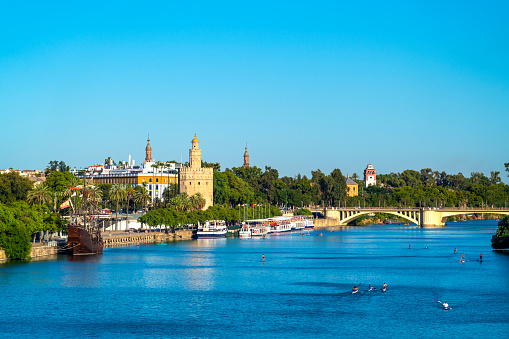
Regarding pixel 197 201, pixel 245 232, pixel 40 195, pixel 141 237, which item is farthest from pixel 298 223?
pixel 40 195

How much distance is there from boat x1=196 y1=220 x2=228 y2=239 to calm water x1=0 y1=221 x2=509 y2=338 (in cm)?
3765

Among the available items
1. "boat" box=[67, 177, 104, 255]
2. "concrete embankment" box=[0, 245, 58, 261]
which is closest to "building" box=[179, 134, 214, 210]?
"boat" box=[67, 177, 104, 255]

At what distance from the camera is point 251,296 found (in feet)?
211

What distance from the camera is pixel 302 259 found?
98625 mm

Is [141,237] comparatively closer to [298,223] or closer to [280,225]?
[280,225]

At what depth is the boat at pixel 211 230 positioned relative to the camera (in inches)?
5536

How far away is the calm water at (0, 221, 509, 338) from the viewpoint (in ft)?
166

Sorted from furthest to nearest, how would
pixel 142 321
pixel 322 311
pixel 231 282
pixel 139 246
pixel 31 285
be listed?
pixel 139 246
pixel 231 282
pixel 31 285
pixel 322 311
pixel 142 321

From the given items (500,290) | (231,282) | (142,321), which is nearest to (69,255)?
(231,282)

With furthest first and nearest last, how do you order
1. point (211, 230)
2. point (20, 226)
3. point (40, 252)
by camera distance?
point (211, 230)
point (40, 252)
point (20, 226)

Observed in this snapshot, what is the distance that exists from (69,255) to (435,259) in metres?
50.0

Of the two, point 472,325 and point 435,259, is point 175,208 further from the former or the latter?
point 472,325

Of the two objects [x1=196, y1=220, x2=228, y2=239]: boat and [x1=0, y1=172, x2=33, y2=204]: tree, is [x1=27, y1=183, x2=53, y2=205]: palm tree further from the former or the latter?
[x1=196, y1=220, x2=228, y2=239]: boat

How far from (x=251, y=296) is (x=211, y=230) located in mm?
78013
